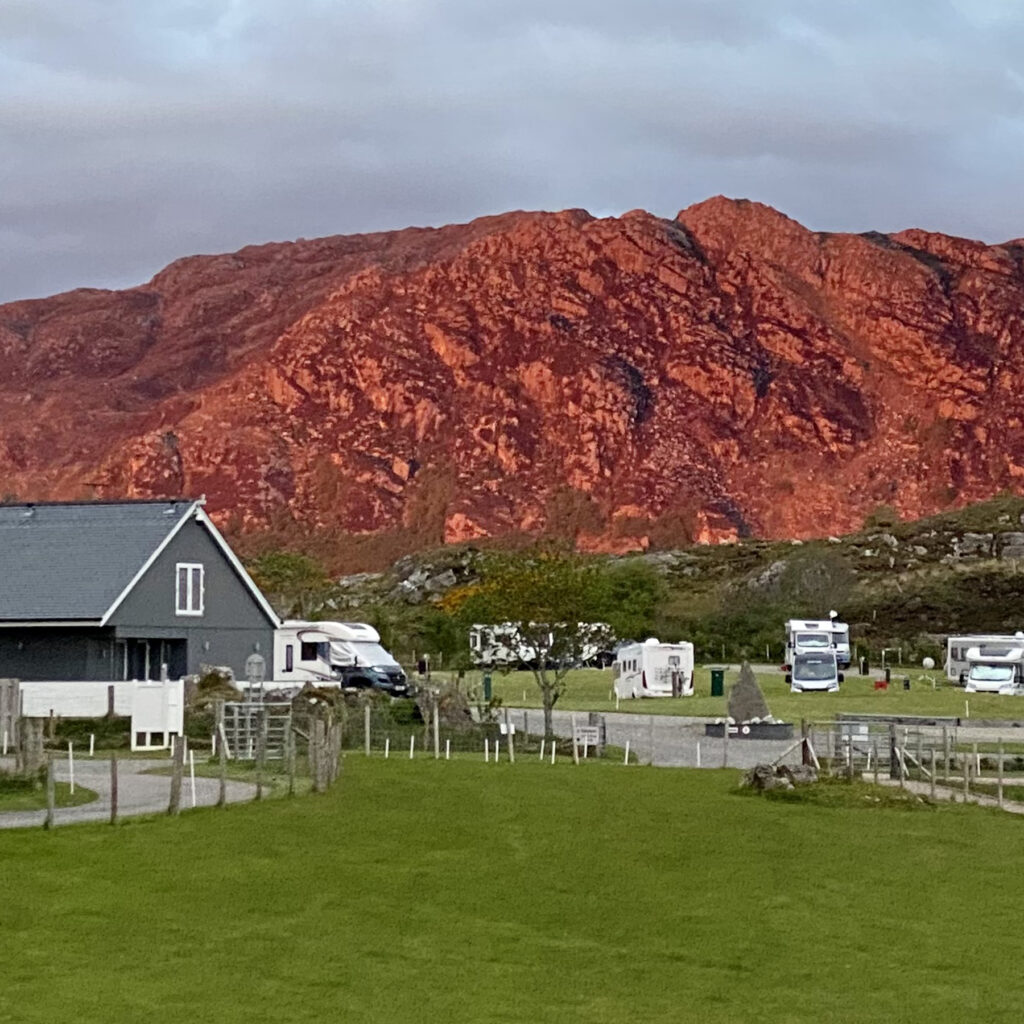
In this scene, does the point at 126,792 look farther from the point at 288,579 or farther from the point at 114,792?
the point at 288,579

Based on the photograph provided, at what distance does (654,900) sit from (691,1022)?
521 centimetres

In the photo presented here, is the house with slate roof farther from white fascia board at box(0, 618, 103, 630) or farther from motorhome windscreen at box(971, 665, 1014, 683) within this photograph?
motorhome windscreen at box(971, 665, 1014, 683)

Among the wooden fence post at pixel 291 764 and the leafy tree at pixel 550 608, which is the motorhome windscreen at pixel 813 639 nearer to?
the leafy tree at pixel 550 608

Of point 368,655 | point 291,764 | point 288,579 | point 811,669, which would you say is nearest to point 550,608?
point 368,655

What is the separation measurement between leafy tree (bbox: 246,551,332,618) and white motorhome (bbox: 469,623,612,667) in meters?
38.1

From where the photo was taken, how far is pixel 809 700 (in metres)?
59.1

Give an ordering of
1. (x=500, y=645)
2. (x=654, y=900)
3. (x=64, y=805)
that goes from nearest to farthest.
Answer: (x=654, y=900) → (x=64, y=805) → (x=500, y=645)

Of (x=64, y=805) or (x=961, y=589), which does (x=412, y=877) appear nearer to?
(x=64, y=805)

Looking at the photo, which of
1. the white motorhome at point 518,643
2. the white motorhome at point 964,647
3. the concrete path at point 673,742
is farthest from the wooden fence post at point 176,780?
the white motorhome at point 964,647

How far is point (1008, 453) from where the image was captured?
18875cm

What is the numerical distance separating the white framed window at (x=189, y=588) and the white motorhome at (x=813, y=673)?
23331 millimetres

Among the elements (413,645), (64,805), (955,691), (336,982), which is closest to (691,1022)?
(336,982)

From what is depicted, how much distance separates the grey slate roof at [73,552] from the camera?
44.8 metres

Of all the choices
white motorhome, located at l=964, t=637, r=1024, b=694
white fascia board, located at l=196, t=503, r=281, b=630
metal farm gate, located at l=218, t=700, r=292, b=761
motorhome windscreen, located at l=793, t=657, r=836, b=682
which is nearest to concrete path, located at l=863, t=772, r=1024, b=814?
metal farm gate, located at l=218, t=700, r=292, b=761
